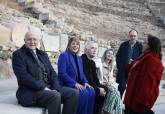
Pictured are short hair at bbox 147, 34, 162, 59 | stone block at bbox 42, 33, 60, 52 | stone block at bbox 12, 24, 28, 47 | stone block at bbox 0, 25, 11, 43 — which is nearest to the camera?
short hair at bbox 147, 34, 162, 59

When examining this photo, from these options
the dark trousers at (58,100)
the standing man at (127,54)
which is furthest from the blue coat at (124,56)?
the dark trousers at (58,100)

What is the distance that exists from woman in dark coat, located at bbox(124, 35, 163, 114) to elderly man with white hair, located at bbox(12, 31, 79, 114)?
940mm

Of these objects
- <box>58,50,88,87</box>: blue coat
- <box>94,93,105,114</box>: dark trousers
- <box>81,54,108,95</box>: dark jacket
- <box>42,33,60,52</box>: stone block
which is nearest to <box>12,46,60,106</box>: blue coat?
<box>58,50,88,87</box>: blue coat

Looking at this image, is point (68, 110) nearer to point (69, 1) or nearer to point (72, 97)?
point (72, 97)

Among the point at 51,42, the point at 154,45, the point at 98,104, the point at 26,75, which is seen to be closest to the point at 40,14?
the point at 51,42

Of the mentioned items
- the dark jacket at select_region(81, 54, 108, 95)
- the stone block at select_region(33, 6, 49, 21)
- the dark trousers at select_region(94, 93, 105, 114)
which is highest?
the stone block at select_region(33, 6, 49, 21)

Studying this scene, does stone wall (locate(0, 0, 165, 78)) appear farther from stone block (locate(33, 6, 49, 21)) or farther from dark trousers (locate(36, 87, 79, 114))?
dark trousers (locate(36, 87, 79, 114))

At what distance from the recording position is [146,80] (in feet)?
20.1

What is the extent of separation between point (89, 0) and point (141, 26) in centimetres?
422

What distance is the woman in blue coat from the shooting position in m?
7.05

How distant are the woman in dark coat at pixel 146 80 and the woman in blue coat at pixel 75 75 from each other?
0.92 metres

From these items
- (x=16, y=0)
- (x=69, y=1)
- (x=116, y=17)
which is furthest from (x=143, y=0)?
(x=16, y=0)

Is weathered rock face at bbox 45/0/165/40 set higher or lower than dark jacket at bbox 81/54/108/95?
higher

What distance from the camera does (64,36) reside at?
56.3ft
